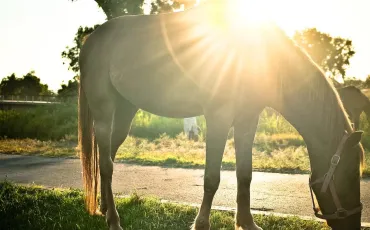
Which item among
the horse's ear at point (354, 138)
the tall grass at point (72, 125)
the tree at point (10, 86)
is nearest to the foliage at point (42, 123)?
the tall grass at point (72, 125)

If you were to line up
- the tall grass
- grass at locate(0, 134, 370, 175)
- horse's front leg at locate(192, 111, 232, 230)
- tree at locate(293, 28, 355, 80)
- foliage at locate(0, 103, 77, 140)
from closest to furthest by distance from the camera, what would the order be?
horse's front leg at locate(192, 111, 232, 230) < grass at locate(0, 134, 370, 175) < the tall grass < foliage at locate(0, 103, 77, 140) < tree at locate(293, 28, 355, 80)

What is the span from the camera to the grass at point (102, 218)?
4.15 meters

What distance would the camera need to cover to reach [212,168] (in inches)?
147

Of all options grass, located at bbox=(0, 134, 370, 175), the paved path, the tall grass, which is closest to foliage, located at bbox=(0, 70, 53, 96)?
the tall grass

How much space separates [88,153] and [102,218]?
33.6 inches

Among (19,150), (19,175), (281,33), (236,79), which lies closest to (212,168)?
(236,79)

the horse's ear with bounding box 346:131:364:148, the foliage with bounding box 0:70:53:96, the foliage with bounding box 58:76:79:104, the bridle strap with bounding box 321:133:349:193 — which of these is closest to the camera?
the horse's ear with bounding box 346:131:364:148

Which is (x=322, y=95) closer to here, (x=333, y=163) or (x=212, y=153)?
(x=333, y=163)

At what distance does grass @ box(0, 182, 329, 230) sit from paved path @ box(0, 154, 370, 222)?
2.15 feet

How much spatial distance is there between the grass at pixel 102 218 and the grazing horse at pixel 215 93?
249 millimetres

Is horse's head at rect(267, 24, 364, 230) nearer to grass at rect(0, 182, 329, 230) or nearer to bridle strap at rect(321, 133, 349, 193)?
bridle strap at rect(321, 133, 349, 193)

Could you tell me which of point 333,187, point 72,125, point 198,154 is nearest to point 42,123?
point 72,125

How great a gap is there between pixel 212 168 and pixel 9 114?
23135 millimetres

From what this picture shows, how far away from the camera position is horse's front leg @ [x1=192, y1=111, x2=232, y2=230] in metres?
3.67
